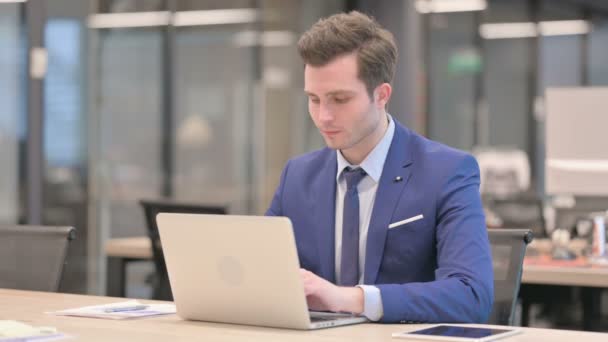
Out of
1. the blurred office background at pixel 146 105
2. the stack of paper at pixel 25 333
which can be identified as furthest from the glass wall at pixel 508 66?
the stack of paper at pixel 25 333

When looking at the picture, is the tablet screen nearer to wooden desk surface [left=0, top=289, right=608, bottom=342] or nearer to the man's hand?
wooden desk surface [left=0, top=289, right=608, bottom=342]

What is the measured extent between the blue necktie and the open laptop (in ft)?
0.95

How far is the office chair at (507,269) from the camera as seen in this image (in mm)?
2836

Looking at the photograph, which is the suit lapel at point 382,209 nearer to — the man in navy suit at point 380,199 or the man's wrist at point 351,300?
the man in navy suit at point 380,199

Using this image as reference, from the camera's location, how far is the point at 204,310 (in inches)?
91.0

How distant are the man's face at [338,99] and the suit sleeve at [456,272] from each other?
276 mm

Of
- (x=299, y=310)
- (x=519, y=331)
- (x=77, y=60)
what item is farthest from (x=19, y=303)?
(x=77, y=60)

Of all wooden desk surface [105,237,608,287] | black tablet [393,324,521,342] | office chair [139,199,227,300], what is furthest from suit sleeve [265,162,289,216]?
office chair [139,199,227,300]

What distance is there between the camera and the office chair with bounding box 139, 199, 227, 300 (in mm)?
4754

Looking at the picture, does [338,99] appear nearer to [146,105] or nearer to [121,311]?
[121,311]

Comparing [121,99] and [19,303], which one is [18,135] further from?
Result: [19,303]

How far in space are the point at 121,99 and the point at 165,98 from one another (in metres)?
0.57

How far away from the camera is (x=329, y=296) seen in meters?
2.24

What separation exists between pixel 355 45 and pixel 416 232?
18.9 inches
